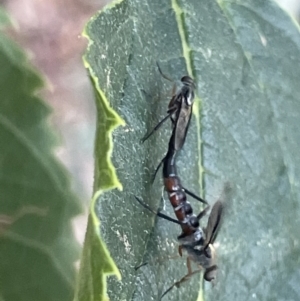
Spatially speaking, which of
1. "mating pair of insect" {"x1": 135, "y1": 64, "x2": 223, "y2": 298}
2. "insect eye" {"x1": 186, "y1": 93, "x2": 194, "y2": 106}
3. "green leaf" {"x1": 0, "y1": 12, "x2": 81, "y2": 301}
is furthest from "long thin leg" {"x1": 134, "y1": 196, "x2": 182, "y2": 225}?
"green leaf" {"x1": 0, "y1": 12, "x2": 81, "y2": 301}

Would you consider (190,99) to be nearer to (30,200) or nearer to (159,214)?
(159,214)

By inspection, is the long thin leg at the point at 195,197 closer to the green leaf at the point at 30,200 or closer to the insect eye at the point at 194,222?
the insect eye at the point at 194,222

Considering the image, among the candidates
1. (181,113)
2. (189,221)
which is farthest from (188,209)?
(181,113)

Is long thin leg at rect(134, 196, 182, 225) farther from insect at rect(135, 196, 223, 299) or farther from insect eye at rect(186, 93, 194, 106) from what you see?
insect eye at rect(186, 93, 194, 106)

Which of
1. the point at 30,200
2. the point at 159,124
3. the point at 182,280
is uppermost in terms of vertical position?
the point at 159,124

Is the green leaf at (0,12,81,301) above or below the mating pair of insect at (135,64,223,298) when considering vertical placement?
below

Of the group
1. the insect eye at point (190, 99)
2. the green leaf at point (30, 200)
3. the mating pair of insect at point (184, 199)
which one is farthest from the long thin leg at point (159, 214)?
the green leaf at point (30, 200)
